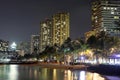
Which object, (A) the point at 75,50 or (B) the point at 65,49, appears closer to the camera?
(A) the point at 75,50

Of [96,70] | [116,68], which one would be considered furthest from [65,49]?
[116,68]

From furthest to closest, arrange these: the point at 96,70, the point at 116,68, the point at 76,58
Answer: the point at 76,58 → the point at 96,70 → the point at 116,68

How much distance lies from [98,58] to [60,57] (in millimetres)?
56628

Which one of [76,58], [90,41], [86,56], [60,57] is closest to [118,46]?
[90,41]

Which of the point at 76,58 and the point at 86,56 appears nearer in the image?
the point at 86,56

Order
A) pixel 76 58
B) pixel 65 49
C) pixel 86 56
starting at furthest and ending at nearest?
pixel 65 49
pixel 76 58
pixel 86 56

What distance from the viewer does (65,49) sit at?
182 meters

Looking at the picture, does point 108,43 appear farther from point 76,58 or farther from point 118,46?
point 76,58

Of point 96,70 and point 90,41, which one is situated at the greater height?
point 90,41

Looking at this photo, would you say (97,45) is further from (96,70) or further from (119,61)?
(96,70)

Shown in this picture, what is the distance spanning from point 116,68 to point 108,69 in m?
4.24

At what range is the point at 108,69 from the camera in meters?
61.7

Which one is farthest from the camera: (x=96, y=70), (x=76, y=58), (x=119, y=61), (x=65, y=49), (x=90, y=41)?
(x=65, y=49)

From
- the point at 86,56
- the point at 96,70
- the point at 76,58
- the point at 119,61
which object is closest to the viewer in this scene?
the point at 96,70
